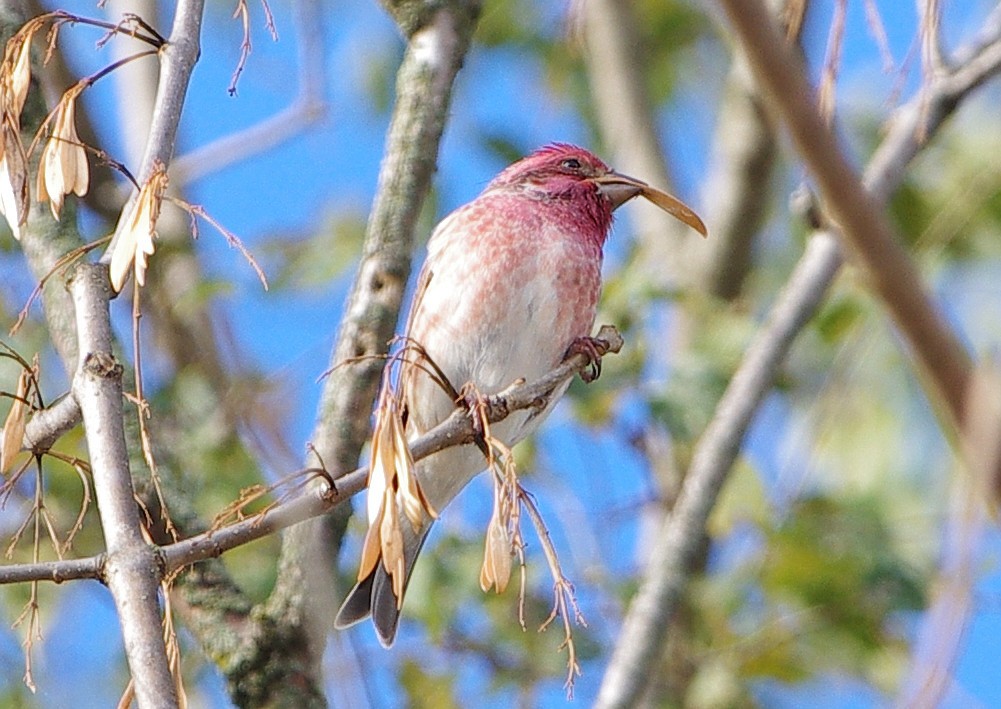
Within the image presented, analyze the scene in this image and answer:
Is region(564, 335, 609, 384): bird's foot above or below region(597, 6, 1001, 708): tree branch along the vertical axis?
below

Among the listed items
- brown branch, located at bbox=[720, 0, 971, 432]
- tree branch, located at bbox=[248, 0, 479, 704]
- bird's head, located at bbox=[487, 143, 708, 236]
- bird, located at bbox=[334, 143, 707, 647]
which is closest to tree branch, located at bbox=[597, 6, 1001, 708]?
bird's head, located at bbox=[487, 143, 708, 236]

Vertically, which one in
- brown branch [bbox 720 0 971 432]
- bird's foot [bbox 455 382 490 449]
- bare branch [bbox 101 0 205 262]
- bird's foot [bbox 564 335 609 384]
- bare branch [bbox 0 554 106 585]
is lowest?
brown branch [bbox 720 0 971 432]

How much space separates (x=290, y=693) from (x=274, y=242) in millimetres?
3126

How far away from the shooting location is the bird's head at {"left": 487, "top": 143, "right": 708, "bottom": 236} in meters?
5.33

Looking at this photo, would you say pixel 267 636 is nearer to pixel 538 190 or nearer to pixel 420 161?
pixel 420 161

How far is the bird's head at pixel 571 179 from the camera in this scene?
5328mm

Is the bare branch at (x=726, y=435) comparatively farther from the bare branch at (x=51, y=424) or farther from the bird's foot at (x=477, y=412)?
the bare branch at (x=51, y=424)

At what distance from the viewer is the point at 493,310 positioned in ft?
15.8

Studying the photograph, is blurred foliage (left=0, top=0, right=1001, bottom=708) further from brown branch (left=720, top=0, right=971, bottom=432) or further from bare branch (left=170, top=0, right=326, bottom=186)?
brown branch (left=720, top=0, right=971, bottom=432)

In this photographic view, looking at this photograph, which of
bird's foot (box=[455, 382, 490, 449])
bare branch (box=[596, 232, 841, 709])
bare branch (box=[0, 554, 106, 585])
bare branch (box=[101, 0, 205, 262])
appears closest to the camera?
bare branch (box=[0, 554, 106, 585])

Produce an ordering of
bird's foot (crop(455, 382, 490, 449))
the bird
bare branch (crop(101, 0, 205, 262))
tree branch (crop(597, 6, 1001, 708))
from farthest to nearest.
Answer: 1. tree branch (crop(597, 6, 1001, 708))
2. the bird
3. bird's foot (crop(455, 382, 490, 449))
4. bare branch (crop(101, 0, 205, 262))

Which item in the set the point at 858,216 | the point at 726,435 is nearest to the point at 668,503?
the point at 726,435

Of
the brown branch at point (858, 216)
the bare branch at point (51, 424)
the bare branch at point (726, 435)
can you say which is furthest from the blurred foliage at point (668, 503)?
the brown branch at point (858, 216)

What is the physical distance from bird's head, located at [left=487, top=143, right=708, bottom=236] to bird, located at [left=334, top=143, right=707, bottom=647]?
0.18 ft
